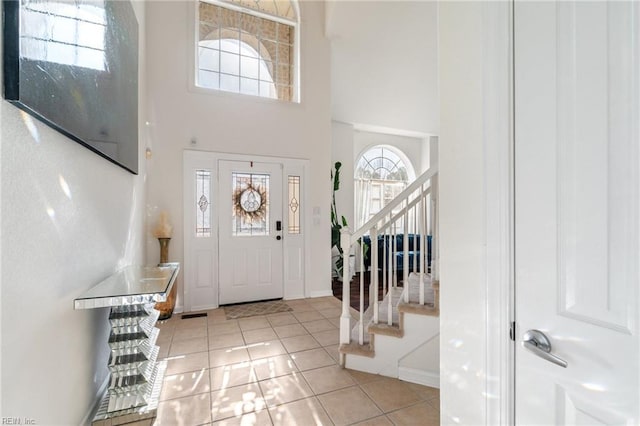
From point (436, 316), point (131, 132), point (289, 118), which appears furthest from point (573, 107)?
point (289, 118)

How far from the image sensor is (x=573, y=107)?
73 cm

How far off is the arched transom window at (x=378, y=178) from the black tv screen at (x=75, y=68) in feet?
15.7

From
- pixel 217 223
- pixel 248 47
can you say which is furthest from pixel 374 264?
pixel 248 47

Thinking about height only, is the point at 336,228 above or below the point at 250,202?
below

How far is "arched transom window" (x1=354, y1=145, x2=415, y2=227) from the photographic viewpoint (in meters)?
6.37

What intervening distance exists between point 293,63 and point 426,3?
80.6 inches

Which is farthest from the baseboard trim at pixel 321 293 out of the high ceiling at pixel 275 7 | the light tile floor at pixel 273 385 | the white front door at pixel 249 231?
the high ceiling at pixel 275 7

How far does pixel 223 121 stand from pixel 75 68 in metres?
2.58

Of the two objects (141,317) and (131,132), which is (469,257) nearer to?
(141,317)

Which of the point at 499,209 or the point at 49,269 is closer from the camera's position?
the point at 499,209

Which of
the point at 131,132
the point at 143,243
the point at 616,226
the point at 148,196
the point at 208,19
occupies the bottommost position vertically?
the point at 143,243

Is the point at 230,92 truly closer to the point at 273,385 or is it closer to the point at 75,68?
the point at 75,68

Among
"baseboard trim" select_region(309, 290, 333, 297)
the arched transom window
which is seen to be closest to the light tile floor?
"baseboard trim" select_region(309, 290, 333, 297)

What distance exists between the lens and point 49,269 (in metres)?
1.17
